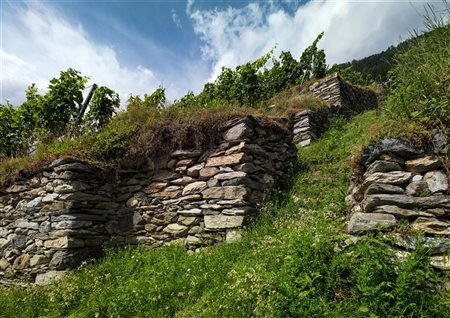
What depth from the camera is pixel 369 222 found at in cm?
279

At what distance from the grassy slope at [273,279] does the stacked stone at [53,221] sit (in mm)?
565

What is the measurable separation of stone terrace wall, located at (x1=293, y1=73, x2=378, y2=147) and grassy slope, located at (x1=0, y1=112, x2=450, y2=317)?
3435 mm

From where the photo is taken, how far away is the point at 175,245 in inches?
197

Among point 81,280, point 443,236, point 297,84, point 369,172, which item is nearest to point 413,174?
point 369,172

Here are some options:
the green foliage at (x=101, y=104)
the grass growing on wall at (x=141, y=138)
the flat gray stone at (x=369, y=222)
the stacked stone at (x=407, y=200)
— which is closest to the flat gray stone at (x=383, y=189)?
the stacked stone at (x=407, y=200)

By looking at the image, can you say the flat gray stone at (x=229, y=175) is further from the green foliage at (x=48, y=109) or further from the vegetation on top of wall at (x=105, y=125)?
the green foliage at (x=48, y=109)

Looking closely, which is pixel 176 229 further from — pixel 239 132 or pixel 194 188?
pixel 239 132

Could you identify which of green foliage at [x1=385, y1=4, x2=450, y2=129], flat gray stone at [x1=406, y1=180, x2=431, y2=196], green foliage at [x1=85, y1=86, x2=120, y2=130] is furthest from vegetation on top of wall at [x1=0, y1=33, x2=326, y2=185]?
flat gray stone at [x1=406, y1=180, x2=431, y2=196]

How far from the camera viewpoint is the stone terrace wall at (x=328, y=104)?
9242 mm

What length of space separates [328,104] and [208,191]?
791cm

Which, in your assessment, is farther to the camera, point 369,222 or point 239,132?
point 239,132

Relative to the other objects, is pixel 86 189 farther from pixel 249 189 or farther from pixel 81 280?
pixel 249 189

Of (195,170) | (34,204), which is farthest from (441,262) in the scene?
(34,204)

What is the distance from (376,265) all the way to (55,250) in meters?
5.34
